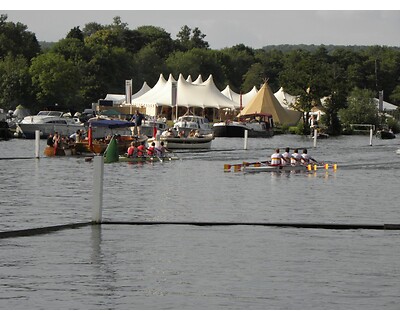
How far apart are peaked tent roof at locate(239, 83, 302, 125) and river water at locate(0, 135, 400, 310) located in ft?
325

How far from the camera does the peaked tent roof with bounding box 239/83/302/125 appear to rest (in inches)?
6309

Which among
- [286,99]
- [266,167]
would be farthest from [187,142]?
[286,99]

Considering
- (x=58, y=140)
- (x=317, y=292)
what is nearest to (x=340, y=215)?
(x=317, y=292)

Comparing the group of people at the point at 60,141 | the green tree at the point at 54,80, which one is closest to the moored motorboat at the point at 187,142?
the group of people at the point at 60,141

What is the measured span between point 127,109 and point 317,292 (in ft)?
471

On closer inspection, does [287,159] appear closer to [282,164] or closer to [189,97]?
[282,164]

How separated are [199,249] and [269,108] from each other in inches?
5205

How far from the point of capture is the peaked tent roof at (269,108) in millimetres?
160250

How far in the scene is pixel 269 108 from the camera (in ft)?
535

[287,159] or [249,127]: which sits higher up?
[287,159]

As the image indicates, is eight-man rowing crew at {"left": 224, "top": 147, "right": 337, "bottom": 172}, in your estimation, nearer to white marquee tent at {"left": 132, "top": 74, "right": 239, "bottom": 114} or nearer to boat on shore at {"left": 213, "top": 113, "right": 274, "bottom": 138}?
boat on shore at {"left": 213, "top": 113, "right": 274, "bottom": 138}

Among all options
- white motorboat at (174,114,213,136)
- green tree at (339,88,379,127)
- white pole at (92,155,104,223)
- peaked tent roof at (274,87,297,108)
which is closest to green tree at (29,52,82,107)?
peaked tent roof at (274,87,297,108)

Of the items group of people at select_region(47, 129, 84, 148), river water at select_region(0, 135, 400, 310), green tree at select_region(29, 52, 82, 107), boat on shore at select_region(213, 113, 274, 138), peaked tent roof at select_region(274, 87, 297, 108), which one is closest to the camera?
river water at select_region(0, 135, 400, 310)

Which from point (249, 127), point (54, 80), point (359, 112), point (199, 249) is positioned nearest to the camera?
point (199, 249)
